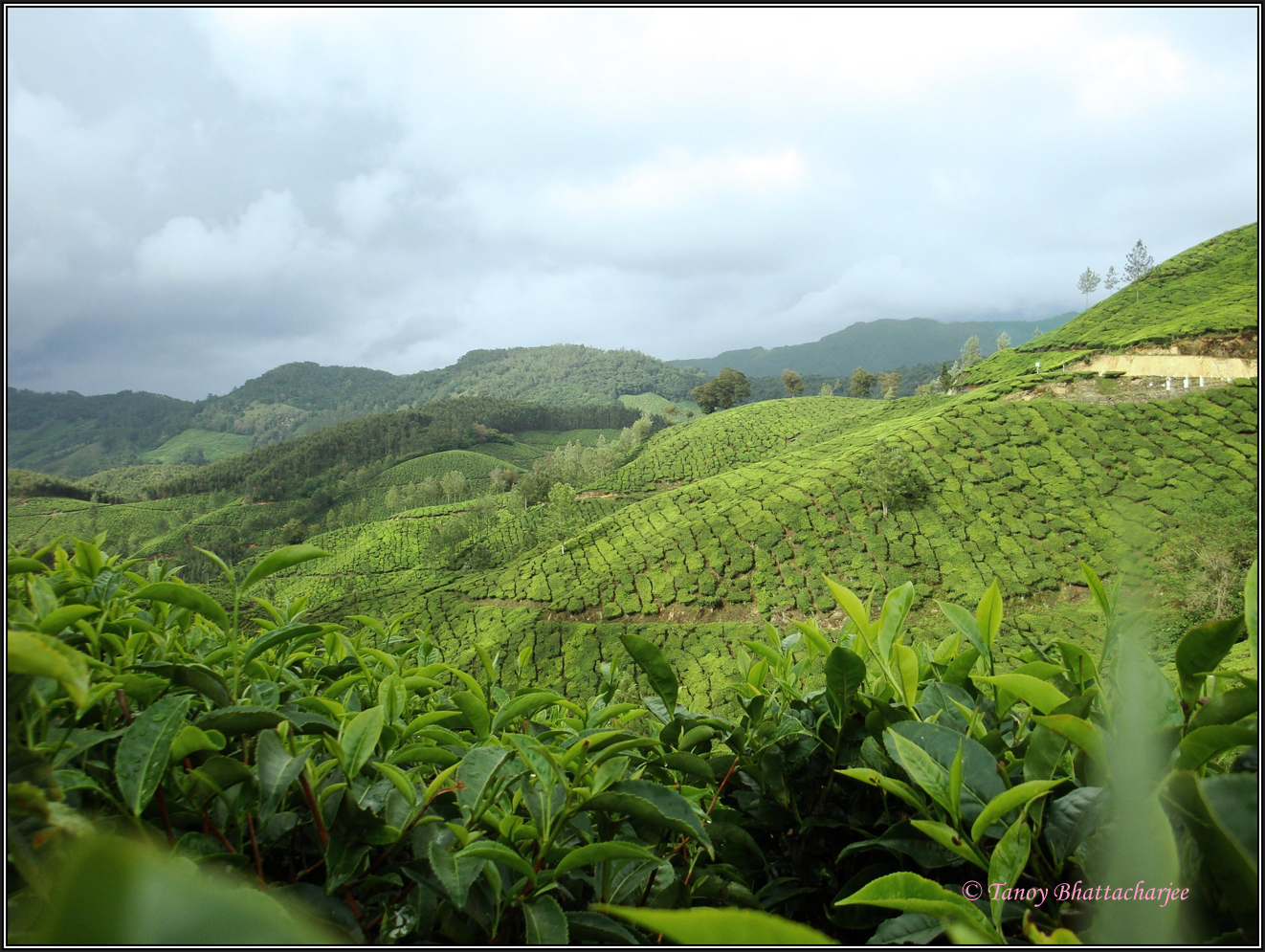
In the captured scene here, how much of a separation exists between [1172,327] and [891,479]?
18744 millimetres

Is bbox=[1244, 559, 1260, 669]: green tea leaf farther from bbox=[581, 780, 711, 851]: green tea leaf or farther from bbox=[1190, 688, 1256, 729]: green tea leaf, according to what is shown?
bbox=[581, 780, 711, 851]: green tea leaf

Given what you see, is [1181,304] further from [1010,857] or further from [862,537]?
[1010,857]

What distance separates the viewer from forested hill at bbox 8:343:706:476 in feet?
400

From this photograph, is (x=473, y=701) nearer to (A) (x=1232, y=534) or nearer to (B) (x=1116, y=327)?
(A) (x=1232, y=534)

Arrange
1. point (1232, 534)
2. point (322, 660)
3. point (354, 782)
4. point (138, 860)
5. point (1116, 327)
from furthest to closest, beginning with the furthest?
1. point (1116, 327)
2. point (1232, 534)
3. point (322, 660)
4. point (354, 782)
5. point (138, 860)

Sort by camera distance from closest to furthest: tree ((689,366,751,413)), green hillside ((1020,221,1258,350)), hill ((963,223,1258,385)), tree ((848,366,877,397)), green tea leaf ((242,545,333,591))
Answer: green tea leaf ((242,545,333,591)) → hill ((963,223,1258,385)) → green hillside ((1020,221,1258,350)) → tree ((848,366,877,397)) → tree ((689,366,751,413))

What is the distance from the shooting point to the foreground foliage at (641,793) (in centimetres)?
49

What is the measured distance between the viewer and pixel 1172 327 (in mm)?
30062

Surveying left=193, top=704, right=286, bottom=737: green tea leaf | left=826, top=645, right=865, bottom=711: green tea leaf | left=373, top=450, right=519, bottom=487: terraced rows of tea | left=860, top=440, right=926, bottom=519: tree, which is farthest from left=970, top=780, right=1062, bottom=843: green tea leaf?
left=373, top=450, right=519, bottom=487: terraced rows of tea

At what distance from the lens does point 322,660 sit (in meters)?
1.37

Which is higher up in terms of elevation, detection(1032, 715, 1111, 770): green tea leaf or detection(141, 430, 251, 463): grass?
detection(141, 430, 251, 463): grass

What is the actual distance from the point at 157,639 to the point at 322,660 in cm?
44

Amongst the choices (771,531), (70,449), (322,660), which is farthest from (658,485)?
(70,449)

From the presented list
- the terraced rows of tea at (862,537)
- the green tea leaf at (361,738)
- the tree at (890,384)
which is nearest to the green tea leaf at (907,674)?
the green tea leaf at (361,738)
